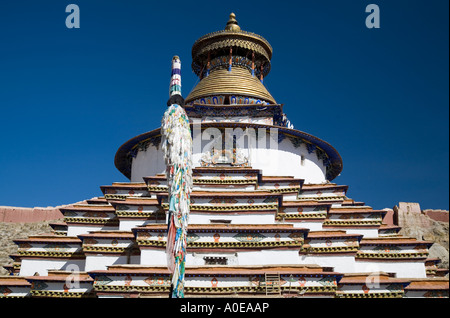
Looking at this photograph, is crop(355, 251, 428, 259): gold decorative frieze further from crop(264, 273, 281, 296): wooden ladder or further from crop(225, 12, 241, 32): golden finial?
crop(225, 12, 241, 32): golden finial

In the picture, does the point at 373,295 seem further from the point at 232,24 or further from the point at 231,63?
the point at 232,24

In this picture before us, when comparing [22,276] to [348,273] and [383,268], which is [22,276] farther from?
[383,268]

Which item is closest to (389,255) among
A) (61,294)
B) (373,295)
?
(373,295)

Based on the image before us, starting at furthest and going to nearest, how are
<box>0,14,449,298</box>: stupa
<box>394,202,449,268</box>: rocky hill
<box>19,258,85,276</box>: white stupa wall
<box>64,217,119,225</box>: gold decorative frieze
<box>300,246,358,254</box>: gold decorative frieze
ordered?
1. <box>394,202,449,268</box>: rocky hill
2. <box>64,217,119,225</box>: gold decorative frieze
3. <box>19,258,85,276</box>: white stupa wall
4. <box>300,246,358,254</box>: gold decorative frieze
5. <box>0,14,449,298</box>: stupa

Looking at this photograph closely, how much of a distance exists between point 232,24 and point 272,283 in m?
18.8

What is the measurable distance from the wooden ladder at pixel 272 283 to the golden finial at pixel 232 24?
56.8ft

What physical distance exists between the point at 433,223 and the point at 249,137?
19862 mm

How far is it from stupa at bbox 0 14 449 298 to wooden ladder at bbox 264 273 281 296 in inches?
1.2

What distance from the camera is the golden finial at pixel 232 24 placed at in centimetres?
2814

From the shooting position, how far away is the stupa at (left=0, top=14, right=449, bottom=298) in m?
14.2

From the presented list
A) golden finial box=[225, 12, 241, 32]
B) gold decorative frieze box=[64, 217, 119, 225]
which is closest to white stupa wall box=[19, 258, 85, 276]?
gold decorative frieze box=[64, 217, 119, 225]
